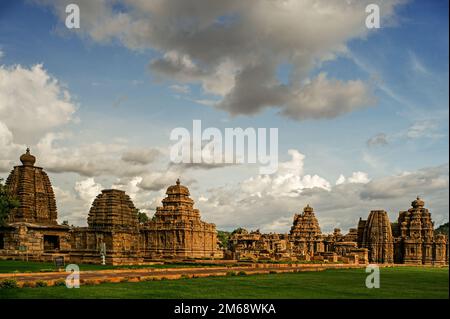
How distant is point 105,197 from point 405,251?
5929 cm

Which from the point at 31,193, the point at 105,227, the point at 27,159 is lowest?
the point at 105,227

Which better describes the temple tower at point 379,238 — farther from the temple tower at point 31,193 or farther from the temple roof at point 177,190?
the temple tower at point 31,193

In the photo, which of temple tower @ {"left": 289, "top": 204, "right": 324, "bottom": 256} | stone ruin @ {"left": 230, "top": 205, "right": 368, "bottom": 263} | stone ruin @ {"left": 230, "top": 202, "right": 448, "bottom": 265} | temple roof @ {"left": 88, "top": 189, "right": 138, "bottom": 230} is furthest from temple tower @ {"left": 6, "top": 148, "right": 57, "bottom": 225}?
temple tower @ {"left": 289, "top": 204, "right": 324, "bottom": 256}

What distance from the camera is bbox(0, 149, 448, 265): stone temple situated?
68.2m

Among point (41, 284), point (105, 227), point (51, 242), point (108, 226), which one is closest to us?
point (41, 284)

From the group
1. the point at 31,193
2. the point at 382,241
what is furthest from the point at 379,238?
the point at 31,193

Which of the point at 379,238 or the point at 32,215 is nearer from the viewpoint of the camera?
the point at 32,215

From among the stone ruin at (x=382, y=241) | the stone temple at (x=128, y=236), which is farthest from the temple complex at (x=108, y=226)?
the stone ruin at (x=382, y=241)

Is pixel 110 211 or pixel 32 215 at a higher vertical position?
pixel 110 211

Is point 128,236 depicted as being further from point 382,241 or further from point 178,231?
point 382,241

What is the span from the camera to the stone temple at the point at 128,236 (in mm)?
68188

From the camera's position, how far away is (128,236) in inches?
2793

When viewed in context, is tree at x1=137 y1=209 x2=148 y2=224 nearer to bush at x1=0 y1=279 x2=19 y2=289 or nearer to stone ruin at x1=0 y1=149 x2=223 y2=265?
stone ruin at x1=0 y1=149 x2=223 y2=265

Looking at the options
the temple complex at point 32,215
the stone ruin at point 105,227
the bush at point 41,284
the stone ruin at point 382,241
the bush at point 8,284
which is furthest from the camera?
the stone ruin at point 382,241
